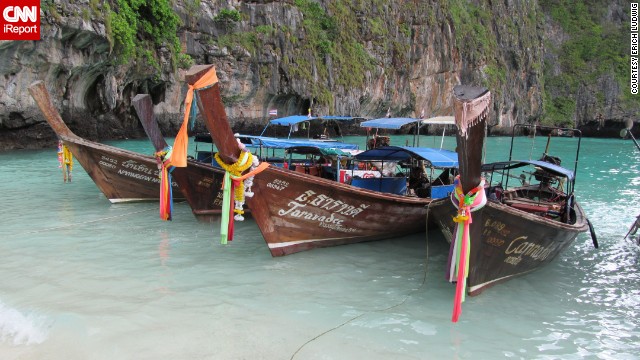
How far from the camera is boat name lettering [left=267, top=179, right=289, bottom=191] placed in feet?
20.2

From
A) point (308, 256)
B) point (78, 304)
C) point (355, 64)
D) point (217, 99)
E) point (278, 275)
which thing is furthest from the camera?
point (355, 64)

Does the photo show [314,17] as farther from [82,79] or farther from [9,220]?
[9,220]

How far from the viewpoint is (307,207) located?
6.54 metres

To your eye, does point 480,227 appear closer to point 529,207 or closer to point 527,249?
point 527,249

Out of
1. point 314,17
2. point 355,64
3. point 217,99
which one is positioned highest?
point 314,17

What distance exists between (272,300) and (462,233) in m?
2.13

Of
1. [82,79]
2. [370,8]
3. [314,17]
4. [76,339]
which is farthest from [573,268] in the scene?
[370,8]

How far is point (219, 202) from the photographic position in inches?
336

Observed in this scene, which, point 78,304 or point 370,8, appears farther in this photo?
point 370,8

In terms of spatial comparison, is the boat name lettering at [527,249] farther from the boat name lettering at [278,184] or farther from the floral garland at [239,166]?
the floral garland at [239,166]

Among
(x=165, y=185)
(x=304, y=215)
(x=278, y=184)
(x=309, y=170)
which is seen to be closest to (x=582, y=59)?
(x=309, y=170)

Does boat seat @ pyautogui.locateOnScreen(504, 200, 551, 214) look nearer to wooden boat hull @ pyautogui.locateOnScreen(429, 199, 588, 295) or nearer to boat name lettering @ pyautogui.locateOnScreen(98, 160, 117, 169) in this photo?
wooden boat hull @ pyautogui.locateOnScreen(429, 199, 588, 295)

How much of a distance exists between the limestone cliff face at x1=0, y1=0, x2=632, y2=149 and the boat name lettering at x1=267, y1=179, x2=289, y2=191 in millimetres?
13838

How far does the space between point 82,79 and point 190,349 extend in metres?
19.2
